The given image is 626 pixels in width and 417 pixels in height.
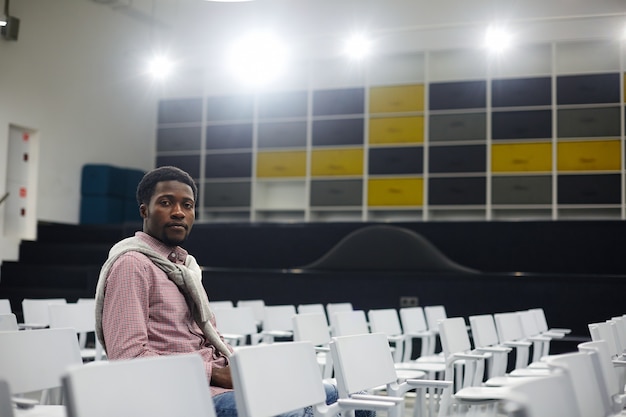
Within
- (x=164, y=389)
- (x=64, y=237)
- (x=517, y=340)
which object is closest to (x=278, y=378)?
(x=164, y=389)

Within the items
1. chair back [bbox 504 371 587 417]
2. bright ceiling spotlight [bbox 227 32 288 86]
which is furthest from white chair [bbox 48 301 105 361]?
bright ceiling spotlight [bbox 227 32 288 86]

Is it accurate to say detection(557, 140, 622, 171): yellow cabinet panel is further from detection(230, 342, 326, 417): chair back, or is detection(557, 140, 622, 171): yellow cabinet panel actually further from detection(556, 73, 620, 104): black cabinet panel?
detection(230, 342, 326, 417): chair back

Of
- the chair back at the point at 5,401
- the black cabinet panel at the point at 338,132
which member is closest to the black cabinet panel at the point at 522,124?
the black cabinet panel at the point at 338,132

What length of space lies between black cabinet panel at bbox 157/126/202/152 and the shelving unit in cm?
3

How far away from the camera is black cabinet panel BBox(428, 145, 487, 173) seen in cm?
1130

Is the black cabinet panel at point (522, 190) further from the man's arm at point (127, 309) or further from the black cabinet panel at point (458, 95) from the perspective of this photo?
the man's arm at point (127, 309)

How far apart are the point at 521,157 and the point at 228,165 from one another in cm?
426

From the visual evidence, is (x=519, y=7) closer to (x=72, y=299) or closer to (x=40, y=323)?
(x=72, y=299)

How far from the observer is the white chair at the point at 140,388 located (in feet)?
5.37

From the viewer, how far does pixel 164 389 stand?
183 cm

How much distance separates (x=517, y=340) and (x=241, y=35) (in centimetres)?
835

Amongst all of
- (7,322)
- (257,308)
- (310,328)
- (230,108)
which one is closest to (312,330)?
(310,328)

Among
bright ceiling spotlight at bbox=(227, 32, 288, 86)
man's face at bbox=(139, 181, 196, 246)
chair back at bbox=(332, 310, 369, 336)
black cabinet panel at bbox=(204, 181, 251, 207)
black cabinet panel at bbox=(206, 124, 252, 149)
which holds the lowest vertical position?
chair back at bbox=(332, 310, 369, 336)

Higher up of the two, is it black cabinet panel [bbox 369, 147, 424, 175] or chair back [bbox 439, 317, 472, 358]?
black cabinet panel [bbox 369, 147, 424, 175]
